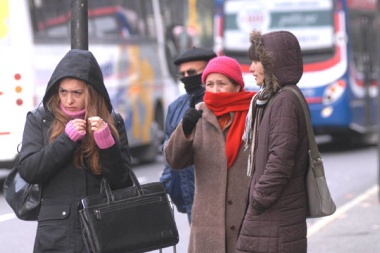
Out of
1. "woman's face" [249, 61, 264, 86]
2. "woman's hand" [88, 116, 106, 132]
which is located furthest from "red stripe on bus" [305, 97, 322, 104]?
"woman's hand" [88, 116, 106, 132]

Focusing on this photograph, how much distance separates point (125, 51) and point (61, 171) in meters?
13.9

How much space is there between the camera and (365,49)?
2369cm

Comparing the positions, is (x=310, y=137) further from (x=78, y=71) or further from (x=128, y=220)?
(x=78, y=71)

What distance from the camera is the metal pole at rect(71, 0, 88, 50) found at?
6.64m

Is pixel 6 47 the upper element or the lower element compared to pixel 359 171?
upper

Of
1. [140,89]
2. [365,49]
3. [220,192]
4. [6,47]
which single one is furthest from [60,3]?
[220,192]

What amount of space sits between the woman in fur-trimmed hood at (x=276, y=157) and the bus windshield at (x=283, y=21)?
53.1 ft

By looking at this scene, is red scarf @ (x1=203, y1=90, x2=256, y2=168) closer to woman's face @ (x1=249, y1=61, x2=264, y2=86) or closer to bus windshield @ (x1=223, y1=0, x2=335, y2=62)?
woman's face @ (x1=249, y1=61, x2=264, y2=86)

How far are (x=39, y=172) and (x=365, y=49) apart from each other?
19.0 m

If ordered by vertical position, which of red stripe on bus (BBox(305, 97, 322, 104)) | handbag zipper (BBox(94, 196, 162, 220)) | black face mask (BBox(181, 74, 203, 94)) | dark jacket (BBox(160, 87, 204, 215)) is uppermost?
black face mask (BBox(181, 74, 203, 94))

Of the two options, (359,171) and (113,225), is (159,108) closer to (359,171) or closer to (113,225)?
(359,171)

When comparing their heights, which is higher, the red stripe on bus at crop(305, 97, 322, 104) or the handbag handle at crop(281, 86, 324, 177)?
the handbag handle at crop(281, 86, 324, 177)

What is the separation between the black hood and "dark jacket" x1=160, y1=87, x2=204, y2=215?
1782 millimetres

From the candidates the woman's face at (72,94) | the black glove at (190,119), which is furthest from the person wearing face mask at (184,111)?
the woman's face at (72,94)
